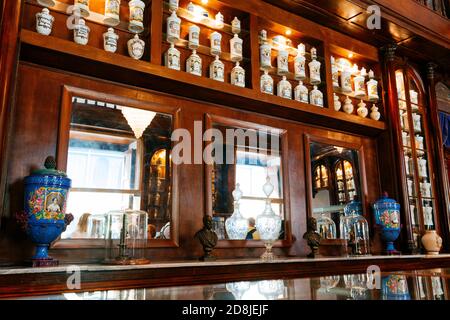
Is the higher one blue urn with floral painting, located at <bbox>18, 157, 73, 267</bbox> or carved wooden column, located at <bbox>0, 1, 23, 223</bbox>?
carved wooden column, located at <bbox>0, 1, 23, 223</bbox>

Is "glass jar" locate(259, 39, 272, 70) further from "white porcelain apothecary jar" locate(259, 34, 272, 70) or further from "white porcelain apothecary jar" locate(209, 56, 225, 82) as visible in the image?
"white porcelain apothecary jar" locate(209, 56, 225, 82)

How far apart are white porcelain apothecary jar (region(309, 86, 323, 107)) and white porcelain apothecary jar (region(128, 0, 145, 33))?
1544 mm

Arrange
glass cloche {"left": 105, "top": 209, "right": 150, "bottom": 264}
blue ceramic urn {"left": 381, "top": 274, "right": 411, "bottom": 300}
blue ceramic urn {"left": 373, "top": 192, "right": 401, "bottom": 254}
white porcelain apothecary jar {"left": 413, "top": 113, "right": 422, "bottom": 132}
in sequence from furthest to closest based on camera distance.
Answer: white porcelain apothecary jar {"left": 413, "top": 113, "right": 422, "bottom": 132}
blue ceramic urn {"left": 373, "top": 192, "right": 401, "bottom": 254}
glass cloche {"left": 105, "top": 209, "right": 150, "bottom": 264}
blue ceramic urn {"left": 381, "top": 274, "right": 411, "bottom": 300}

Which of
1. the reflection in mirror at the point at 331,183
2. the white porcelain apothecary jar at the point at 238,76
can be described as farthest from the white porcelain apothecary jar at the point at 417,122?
the white porcelain apothecary jar at the point at 238,76

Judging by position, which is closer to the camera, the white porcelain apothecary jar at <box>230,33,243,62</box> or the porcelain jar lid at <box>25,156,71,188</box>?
the porcelain jar lid at <box>25,156,71,188</box>

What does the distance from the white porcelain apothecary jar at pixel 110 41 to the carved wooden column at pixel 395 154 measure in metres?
2.64

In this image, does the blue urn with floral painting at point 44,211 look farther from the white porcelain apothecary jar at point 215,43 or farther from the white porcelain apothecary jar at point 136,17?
the white porcelain apothecary jar at point 215,43

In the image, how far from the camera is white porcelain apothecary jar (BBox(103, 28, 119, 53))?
2.43m

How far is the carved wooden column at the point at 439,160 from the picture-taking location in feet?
13.2

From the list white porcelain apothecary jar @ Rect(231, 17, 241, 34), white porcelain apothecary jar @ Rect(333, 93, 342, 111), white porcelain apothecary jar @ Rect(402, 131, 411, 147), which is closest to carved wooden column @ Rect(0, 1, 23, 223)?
white porcelain apothecary jar @ Rect(231, 17, 241, 34)

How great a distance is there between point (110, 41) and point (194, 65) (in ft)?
1.97

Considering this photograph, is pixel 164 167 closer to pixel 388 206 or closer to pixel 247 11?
pixel 247 11

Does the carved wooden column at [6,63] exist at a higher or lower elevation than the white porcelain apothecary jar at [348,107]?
lower
